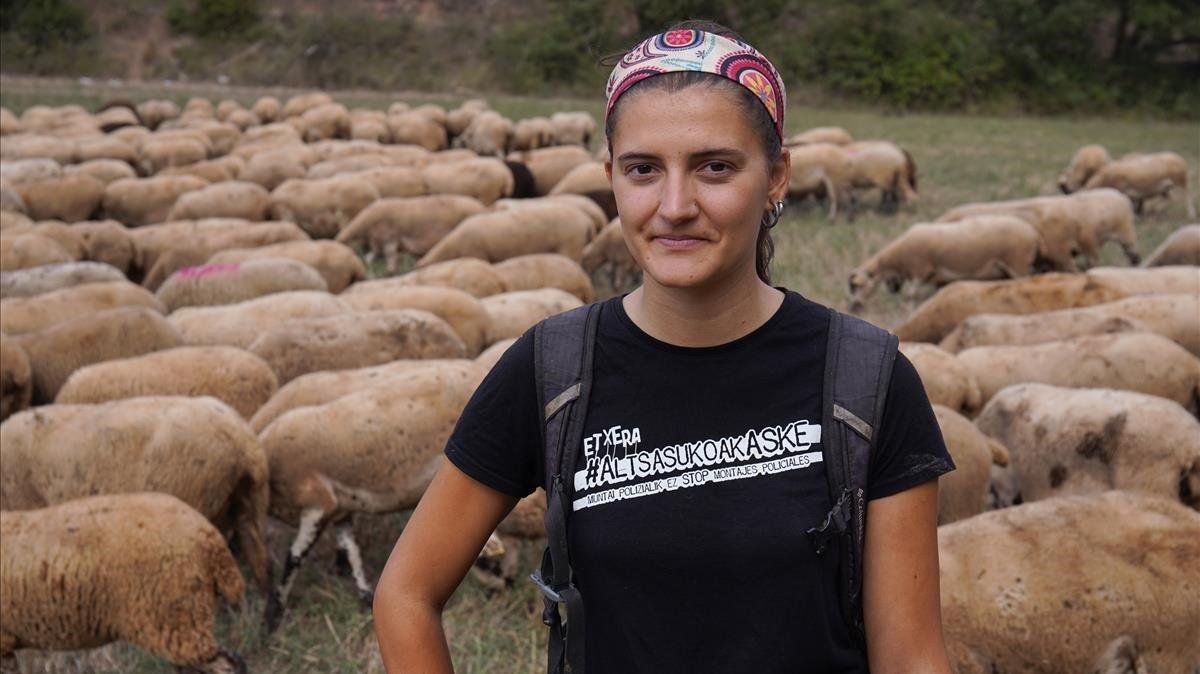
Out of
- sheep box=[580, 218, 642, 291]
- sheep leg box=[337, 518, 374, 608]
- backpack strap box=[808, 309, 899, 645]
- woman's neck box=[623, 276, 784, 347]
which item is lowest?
sheep leg box=[337, 518, 374, 608]

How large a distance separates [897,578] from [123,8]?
49.8 m

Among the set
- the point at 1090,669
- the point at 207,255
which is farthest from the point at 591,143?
the point at 1090,669

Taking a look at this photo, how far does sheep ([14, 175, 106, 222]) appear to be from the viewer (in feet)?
47.6

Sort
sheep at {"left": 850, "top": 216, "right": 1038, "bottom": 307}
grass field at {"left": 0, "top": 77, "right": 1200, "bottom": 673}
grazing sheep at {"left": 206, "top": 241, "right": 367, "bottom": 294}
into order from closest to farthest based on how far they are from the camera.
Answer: grass field at {"left": 0, "top": 77, "right": 1200, "bottom": 673}, grazing sheep at {"left": 206, "top": 241, "right": 367, "bottom": 294}, sheep at {"left": 850, "top": 216, "right": 1038, "bottom": 307}

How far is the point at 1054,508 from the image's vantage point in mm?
4469

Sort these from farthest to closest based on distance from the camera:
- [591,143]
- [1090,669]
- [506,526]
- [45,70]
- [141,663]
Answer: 1. [45,70]
2. [591,143]
3. [506,526]
4. [141,663]
5. [1090,669]

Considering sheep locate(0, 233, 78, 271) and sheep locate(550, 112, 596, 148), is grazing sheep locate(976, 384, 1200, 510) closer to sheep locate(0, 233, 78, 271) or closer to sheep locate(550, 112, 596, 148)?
sheep locate(0, 233, 78, 271)

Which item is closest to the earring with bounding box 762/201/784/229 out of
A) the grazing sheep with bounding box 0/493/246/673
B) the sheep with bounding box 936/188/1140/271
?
the grazing sheep with bounding box 0/493/246/673

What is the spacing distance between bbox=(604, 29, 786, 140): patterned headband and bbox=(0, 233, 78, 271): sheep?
1007 cm

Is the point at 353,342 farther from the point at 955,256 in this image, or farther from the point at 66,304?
the point at 955,256

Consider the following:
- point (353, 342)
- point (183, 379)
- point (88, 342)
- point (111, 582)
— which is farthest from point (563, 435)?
point (88, 342)

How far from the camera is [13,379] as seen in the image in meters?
7.20

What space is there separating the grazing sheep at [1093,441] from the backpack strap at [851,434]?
449cm

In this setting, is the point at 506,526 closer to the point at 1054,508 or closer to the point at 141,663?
the point at 141,663
